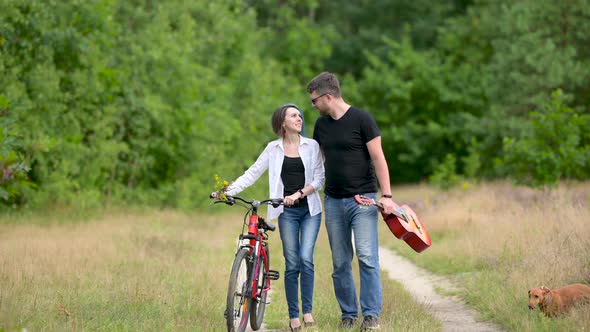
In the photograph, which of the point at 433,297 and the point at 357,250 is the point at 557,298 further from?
the point at 433,297

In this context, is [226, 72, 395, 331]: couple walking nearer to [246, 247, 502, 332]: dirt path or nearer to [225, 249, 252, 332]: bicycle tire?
[225, 249, 252, 332]: bicycle tire

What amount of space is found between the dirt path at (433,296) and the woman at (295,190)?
1385 mm

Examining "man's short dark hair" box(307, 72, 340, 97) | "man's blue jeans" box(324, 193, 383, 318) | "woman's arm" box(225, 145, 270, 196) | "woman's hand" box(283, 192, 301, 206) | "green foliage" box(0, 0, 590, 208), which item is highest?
"green foliage" box(0, 0, 590, 208)

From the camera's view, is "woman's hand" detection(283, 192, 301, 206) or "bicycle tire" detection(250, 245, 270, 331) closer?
"woman's hand" detection(283, 192, 301, 206)

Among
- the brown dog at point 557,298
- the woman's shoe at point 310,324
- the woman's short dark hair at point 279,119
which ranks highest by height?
the woman's short dark hair at point 279,119

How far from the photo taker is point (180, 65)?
23.1m

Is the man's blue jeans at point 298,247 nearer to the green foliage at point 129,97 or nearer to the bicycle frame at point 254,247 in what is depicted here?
the bicycle frame at point 254,247

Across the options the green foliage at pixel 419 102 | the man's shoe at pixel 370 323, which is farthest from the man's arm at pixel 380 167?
the green foliage at pixel 419 102

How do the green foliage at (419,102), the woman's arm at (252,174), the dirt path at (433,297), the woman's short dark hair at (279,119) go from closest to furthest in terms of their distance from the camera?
the woman's arm at (252,174) → the woman's short dark hair at (279,119) → the dirt path at (433,297) → the green foliage at (419,102)

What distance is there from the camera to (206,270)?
10.8 m

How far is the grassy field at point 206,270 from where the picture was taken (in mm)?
7258

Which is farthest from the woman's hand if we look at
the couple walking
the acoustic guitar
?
the acoustic guitar

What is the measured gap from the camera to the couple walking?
722 cm

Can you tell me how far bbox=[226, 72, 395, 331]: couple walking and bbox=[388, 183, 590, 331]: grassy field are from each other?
1.49m
